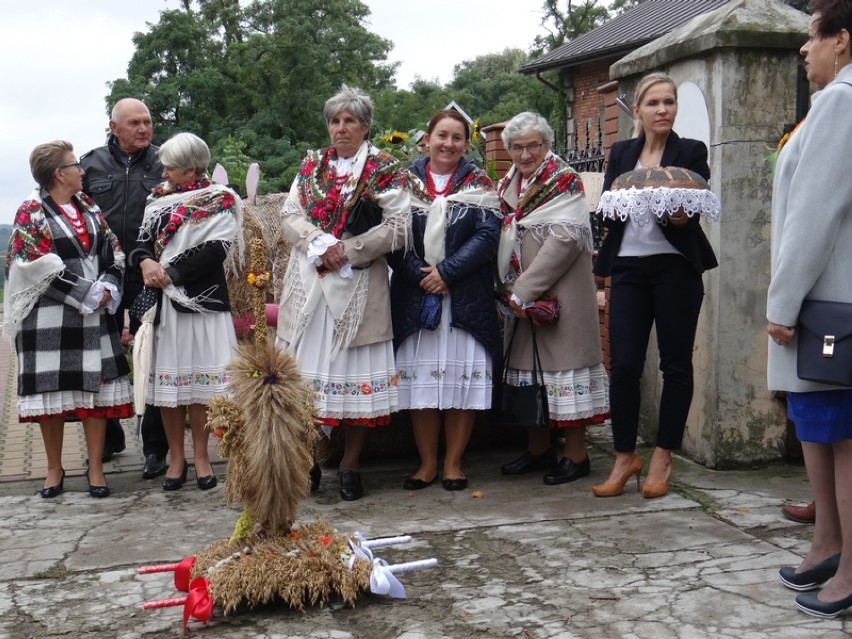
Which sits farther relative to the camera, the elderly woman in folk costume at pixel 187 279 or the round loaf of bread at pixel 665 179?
the elderly woman in folk costume at pixel 187 279

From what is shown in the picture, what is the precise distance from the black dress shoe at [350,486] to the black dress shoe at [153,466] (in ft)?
4.17

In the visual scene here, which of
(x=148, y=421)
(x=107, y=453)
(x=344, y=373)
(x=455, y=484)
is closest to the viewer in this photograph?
(x=344, y=373)

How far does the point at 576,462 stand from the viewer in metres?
5.21

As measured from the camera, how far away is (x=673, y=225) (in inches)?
178

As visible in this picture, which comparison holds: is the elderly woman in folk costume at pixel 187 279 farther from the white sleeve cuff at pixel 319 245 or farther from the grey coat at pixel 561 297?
the grey coat at pixel 561 297

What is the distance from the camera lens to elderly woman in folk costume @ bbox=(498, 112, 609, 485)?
504 cm

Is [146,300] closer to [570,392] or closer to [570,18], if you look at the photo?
[570,392]

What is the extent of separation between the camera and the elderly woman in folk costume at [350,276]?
16.3 ft

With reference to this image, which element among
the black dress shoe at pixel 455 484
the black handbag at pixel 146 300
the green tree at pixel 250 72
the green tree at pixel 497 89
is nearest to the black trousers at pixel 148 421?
the black handbag at pixel 146 300

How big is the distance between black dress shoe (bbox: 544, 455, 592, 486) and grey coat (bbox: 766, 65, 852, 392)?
2.03 meters

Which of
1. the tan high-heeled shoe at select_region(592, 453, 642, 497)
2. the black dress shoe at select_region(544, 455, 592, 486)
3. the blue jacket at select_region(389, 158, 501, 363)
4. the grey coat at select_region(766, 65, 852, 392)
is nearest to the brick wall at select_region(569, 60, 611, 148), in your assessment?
the blue jacket at select_region(389, 158, 501, 363)

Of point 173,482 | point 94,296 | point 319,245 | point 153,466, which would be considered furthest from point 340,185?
point 153,466

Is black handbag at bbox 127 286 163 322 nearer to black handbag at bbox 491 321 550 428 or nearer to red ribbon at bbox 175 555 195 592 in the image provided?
black handbag at bbox 491 321 550 428

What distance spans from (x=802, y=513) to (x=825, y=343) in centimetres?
144
